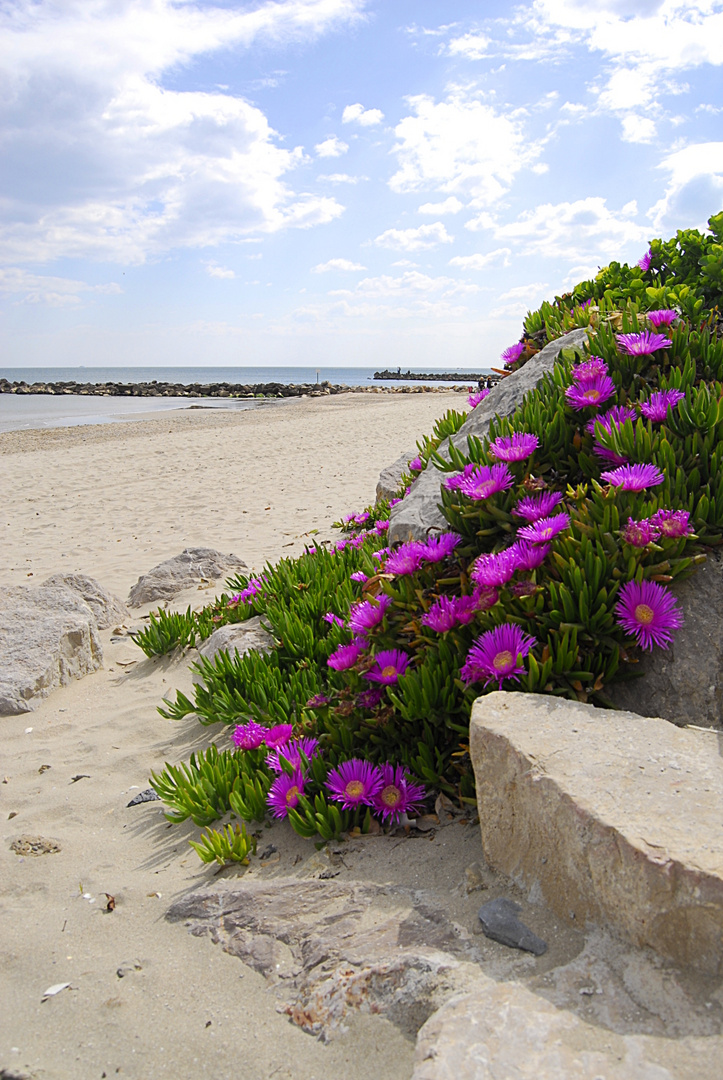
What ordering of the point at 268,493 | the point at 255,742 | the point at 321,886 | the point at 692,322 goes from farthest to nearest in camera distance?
the point at 268,493
the point at 692,322
the point at 255,742
the point at 321,886

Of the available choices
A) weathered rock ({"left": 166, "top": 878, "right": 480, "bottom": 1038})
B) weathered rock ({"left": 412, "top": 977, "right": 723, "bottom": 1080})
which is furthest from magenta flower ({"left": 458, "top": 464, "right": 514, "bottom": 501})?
weathered rock ({"left": 412, "top": 977, "right": 723, "bottom": 1080})

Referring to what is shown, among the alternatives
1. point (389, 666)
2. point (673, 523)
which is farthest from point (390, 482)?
point (673, 523)

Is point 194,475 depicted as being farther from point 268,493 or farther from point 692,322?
point 692,322

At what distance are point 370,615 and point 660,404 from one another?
4.52 feet

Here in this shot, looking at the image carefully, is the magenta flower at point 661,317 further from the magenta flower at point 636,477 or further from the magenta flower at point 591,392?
the magenta flower at point 636,477

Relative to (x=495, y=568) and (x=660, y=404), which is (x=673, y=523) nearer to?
(x=495, y=568)

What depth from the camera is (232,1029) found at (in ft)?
5.40

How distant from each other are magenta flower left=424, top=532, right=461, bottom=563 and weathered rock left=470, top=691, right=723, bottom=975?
2.39 ft

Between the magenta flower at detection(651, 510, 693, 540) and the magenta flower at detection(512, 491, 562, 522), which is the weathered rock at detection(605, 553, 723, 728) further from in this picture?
the magenta flower at detection(512, 491, 562, 522)

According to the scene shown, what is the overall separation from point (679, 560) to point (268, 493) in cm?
802

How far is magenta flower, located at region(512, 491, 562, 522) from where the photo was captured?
2.48 m

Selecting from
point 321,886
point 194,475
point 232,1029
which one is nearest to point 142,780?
point 321,886

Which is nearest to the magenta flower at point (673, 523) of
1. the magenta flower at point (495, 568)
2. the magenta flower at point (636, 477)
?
the magenta flower at point (636, 477)

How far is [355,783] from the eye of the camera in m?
2.28
